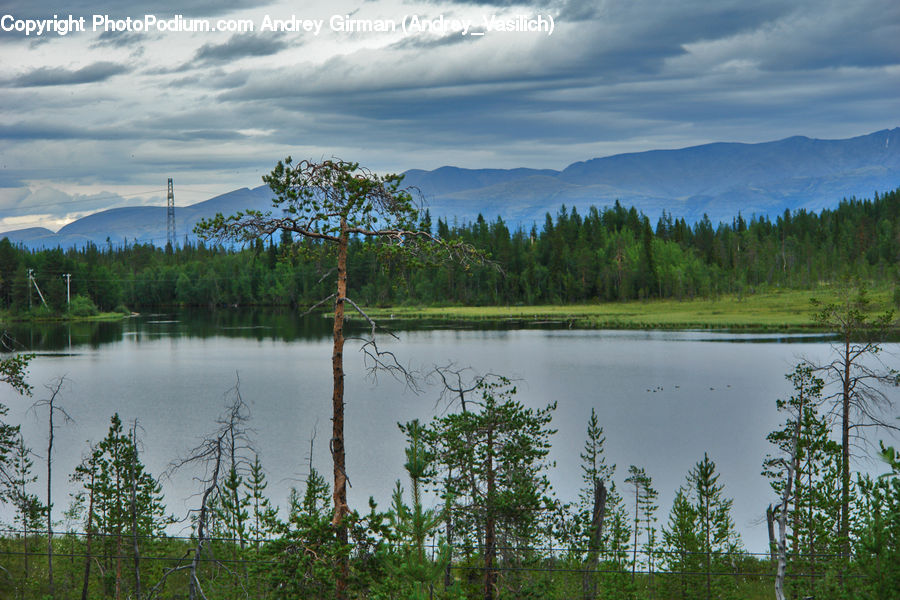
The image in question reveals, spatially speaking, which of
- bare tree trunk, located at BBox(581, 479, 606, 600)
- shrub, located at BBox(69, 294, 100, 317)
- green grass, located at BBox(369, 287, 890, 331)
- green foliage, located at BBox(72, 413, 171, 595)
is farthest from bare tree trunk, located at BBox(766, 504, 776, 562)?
shrub, located at BBox(69, 294, 100, 317)

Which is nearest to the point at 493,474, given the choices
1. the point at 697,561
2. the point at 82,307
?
the point at 697,561

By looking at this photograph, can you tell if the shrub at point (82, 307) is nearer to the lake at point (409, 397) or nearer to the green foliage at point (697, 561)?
the lake at point (409, 397)

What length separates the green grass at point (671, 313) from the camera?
11421 cm

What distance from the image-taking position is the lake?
3862cm

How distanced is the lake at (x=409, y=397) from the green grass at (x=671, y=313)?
45.6 feet

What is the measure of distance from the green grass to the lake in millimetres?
13914

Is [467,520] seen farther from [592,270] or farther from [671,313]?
[592,270]

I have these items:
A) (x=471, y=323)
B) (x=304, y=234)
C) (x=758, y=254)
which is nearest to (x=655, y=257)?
(x=758, y=254)

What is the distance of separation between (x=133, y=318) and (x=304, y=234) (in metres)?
162

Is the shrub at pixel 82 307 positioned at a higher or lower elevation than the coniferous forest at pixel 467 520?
higher

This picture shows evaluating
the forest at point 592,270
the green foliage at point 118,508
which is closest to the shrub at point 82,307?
the forest at point 592,270

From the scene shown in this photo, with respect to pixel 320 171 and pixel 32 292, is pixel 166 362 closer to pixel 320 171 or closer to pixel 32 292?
pixel 320 171

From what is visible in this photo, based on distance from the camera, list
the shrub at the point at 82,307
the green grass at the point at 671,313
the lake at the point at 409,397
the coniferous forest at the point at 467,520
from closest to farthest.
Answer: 1. the coniferous forest at the point at 467,520
2. the lake at the point at 409,397
3. the green grass at the point at 671,313
4. the shrub at the point at 82,307

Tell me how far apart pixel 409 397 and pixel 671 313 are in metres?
87.9
